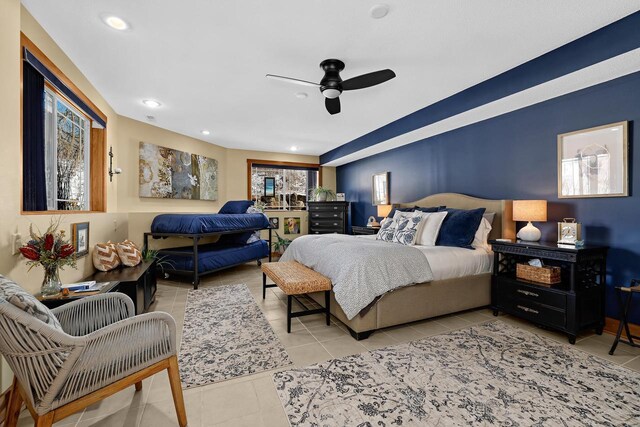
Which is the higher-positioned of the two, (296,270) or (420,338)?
(296,270)

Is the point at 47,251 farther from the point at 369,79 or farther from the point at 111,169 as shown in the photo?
the point at 369,79

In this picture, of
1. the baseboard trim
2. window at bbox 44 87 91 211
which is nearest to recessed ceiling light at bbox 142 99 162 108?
window at bbox 44 87 91 211

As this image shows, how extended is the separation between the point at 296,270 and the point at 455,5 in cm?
270

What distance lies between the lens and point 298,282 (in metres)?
2.70

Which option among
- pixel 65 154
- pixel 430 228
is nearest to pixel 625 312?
pixel 430 228

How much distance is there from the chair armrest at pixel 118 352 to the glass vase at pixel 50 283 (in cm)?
109

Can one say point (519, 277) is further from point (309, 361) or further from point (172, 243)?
point (172, 243)

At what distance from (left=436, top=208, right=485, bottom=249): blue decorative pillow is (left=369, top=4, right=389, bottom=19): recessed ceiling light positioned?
2.40 meters

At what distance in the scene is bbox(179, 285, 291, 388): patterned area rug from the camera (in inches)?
83.3

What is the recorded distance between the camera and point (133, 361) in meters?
1.44

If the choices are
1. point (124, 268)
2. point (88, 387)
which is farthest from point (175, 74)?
point (88, 387)

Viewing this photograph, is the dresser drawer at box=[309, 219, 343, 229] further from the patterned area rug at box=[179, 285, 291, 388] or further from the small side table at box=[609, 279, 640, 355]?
the small side table at box=[609, 279, 640, 355]

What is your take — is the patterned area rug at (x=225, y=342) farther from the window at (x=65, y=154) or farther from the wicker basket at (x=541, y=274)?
the wicker basket at (x=541, y=274)

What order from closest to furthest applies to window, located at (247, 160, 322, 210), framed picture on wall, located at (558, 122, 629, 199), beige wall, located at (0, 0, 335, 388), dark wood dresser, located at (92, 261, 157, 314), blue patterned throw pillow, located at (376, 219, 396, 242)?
→ 1. beige wall, located at (0, 0, 335, 388)
2. framed picture on wall, located at (558, 122, 629, 199)
3. dark wood dresser, located at (92, 261, 157, 314)
4. blue patterned throw pillow, located at (376, 219, 396, 242)
5. window, located at (247, 160, 322, 210)
